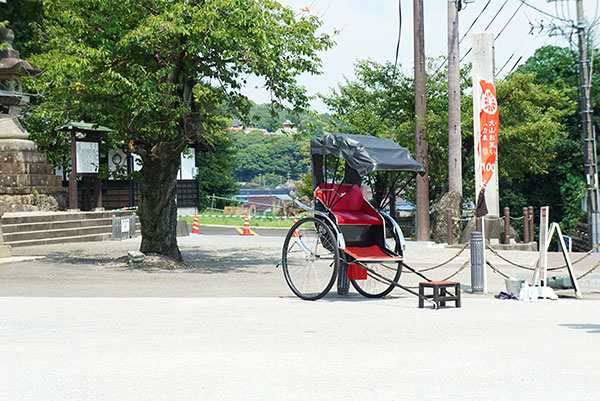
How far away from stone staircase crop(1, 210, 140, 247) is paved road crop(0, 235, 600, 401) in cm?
1002

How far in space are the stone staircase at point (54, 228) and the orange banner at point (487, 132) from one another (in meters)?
13.5

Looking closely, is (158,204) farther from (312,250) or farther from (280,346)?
(280,346)

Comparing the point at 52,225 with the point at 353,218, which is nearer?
the point at 353,218

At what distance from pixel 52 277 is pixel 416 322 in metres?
9.04

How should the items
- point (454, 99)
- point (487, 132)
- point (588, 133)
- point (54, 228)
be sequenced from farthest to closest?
point (588, 133)
point (54, 228)
point (454, 99)
point (487, 132)

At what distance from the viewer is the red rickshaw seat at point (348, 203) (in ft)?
40.3

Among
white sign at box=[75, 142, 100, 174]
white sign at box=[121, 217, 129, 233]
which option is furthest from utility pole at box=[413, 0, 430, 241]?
white sign at box=[75, 142, 100, 174]

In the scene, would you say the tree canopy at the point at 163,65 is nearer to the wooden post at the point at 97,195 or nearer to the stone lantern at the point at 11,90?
the stone lantern at the point at 11,90

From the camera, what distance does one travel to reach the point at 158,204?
17.8m

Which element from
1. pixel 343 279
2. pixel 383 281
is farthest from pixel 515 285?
pixel 343 279

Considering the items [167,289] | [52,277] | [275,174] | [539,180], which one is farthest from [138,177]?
[275,174]

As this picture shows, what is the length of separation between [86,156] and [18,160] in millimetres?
3661

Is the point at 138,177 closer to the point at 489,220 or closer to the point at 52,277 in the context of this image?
the point at 52,277

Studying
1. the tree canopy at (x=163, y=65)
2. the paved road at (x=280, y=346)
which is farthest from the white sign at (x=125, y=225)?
the paved road at (x=280, y=346)
